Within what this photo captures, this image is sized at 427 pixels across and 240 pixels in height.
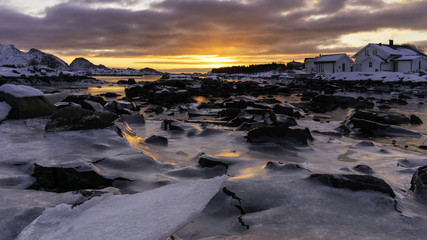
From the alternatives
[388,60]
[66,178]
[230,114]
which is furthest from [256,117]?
[388,60]

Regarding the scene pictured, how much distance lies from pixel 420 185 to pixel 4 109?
24.0ft

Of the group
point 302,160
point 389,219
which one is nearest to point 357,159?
point 302,160

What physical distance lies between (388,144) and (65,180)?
6.46 m

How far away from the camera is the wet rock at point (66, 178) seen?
11.3 feet

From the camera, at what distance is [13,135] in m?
5.20

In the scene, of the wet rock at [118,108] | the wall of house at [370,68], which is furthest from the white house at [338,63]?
→ the wet rock at [118,108]

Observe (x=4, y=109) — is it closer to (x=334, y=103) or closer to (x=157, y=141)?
(x=157, y=141)

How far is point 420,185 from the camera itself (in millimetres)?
3127

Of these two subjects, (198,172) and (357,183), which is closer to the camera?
(357,183)

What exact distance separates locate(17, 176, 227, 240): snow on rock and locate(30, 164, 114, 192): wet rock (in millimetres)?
618

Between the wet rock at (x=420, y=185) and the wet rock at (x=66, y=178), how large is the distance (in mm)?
3366

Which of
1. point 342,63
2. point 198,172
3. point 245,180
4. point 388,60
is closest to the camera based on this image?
point 245,180

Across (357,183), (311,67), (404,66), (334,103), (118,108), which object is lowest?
(334,103)

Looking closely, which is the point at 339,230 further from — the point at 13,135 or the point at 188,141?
the point at 13,135
